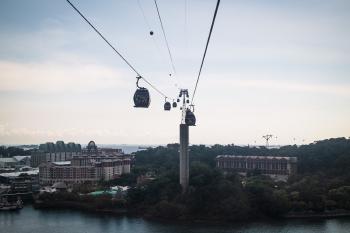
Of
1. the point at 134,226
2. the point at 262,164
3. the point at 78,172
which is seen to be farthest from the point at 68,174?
the point at 134,226

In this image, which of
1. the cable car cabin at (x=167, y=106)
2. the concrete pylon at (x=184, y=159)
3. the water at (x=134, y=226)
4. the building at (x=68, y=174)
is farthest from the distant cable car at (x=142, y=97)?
the building at (x=68, y=174)

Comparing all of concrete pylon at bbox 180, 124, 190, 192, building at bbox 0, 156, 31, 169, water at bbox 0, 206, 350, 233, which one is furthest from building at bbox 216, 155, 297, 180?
building at bbox 0, 156, 31, 169

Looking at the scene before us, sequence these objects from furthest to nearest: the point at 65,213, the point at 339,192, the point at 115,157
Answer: the point at 115,157
the point at 65,213
the point at 339,192

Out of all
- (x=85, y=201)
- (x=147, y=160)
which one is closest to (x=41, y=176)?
(x=147, y=160)

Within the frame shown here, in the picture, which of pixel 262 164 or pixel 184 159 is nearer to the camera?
pixel 184 159

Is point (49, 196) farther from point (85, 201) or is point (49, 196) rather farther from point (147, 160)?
point (147, 160)

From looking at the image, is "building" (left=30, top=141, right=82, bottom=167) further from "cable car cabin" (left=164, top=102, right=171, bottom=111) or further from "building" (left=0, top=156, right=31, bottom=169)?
"cable car cabin" (left=164, top=102, right=171, bottom=111)

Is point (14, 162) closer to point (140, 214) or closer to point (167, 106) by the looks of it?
point (140, 214)
